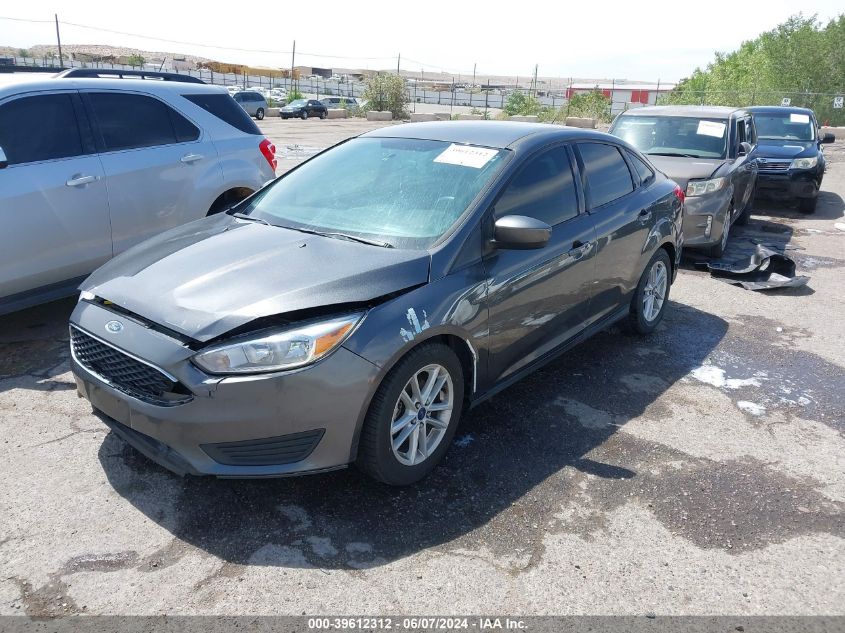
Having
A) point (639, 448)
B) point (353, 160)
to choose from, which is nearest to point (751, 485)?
point (639, 448)

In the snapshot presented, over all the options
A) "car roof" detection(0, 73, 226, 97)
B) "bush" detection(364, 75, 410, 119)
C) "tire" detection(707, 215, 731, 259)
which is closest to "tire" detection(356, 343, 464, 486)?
"car roof" detection(0, 73, 226, 97)

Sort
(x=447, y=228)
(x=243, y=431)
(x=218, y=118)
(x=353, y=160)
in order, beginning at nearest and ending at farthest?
(x=243, y=431) < (x=447, y=228) < (x=353, y=160) < (x=218, y=118)

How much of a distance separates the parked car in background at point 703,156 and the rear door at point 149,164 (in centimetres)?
510

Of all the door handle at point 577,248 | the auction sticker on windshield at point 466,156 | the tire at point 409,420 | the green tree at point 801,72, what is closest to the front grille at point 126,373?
the tire at point 409,420

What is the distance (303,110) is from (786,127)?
3114 centimetres

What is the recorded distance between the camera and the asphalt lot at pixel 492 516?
8.78 feet

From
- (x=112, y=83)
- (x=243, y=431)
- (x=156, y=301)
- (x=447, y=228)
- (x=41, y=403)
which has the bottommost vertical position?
(x=41, y=403)

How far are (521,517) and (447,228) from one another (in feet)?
4.78

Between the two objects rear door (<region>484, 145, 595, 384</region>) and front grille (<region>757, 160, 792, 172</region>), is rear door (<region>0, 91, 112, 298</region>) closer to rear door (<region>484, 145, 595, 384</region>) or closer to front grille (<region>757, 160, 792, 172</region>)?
rear door (<region>484, 145, 595, 384</region>)

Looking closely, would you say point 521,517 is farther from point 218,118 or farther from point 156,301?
point 218,118

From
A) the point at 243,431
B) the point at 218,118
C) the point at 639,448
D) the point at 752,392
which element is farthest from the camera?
the point at 218,118

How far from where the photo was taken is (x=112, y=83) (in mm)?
5500

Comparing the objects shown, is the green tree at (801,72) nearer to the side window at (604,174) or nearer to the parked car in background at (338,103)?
the parked car in background at (338,103)

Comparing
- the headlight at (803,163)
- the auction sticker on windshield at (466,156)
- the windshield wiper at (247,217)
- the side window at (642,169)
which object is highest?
the auction sticker on windshield at (466,156)
